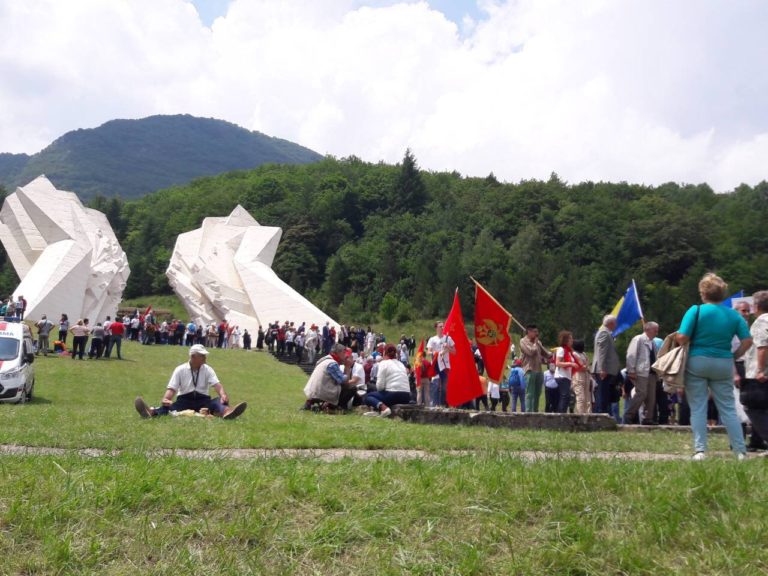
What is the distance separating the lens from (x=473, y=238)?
234 feet

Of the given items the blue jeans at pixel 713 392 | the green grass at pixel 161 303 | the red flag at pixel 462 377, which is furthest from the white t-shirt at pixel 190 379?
the green grass at pixel 161 303

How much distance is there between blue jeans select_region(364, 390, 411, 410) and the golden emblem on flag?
1.60m

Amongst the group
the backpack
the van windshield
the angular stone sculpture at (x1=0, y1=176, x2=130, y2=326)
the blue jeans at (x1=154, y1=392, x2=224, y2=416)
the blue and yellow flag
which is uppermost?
the angular stone sculpture at (x1=0, y1=176, x2=130, y2=326)

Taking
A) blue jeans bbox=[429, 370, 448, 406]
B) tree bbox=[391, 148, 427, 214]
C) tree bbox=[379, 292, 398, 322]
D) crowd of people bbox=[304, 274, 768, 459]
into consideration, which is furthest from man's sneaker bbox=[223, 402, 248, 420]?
tree bbox=[391, 148, 427, 214]

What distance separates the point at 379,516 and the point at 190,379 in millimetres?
6034

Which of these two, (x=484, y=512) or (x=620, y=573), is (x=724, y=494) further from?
(x=484, y=512)

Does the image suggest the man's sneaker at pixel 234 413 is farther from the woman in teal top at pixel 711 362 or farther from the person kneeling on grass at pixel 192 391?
the woman in teal top at pixel 711 362

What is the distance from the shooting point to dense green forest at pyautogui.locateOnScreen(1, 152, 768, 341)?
182 ft

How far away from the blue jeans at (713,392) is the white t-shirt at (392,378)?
5558 millimetres

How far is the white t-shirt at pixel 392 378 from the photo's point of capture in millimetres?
11141

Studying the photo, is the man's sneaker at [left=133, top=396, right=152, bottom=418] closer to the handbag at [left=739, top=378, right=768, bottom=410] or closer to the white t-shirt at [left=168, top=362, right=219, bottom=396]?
the white t-shirt at [left=168, top=362, right=219, bottom=396]

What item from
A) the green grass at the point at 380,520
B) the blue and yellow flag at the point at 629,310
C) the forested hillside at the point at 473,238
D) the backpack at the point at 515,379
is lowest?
the green grass at the point at 380,520

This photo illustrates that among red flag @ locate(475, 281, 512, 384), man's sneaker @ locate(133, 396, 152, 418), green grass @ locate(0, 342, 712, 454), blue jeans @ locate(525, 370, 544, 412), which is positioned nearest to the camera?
green grass @ locate(0, 342, 712, 454)

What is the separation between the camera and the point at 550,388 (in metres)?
13.1
